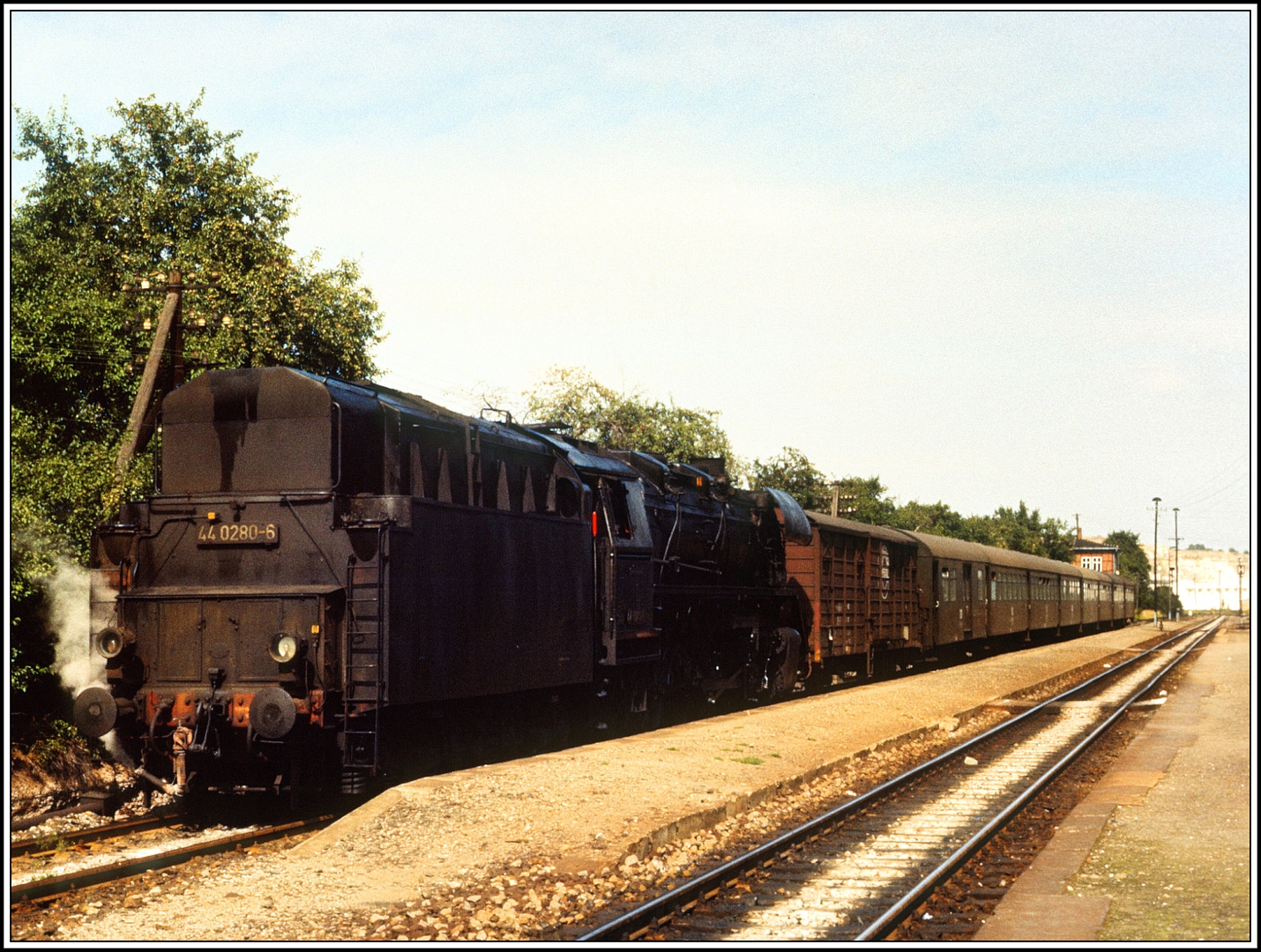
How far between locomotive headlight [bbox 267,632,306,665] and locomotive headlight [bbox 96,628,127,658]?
54.3 inches

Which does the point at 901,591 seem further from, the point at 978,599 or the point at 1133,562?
the point at 1133,562

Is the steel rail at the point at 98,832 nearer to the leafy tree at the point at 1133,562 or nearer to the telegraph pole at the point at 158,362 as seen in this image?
the telegraph pole at the point at 158,362

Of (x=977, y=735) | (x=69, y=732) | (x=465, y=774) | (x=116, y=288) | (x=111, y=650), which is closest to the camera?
(x=111, y=650)

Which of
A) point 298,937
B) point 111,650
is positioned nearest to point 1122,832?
point 298,937

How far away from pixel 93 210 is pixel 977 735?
2339cm

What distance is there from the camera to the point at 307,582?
32.2ft

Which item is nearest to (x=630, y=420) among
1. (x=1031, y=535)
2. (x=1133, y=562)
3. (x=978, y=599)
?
(x=978, y=599)

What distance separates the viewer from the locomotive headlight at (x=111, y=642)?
9.79 meters

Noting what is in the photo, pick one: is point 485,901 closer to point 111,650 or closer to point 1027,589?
point 111,650

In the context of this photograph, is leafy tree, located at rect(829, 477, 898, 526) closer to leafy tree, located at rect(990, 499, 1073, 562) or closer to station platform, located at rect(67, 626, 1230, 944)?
leafy tree, located at rect(990, 499, 1073, 562)

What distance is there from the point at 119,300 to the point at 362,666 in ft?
37.1

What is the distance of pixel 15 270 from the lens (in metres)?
16.2

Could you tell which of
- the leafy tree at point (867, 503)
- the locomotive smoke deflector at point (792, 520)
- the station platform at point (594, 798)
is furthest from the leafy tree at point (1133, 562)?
the station platform at point (594, 798)

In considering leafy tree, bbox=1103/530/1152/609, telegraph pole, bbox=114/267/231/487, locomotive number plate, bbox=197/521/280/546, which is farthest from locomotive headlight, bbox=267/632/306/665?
leafy tree, bbox=1103/530/1152/609
